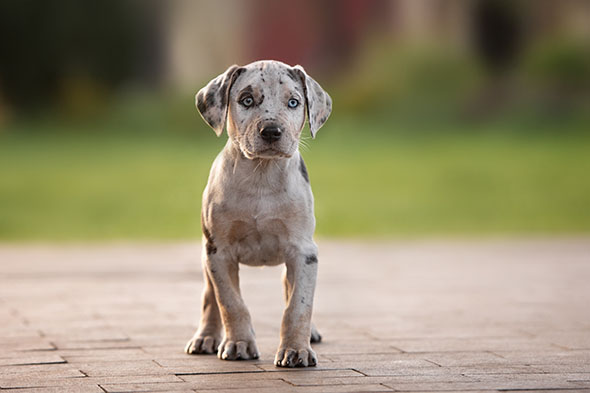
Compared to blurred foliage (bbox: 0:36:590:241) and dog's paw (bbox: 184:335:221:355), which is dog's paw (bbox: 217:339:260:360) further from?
blurred foliage (bbox: 0:36:590:241)

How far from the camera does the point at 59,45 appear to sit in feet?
72.8

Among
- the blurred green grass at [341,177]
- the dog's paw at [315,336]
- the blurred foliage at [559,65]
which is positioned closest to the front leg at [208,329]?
the dog's paw at [315,336]

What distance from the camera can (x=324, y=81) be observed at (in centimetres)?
2198

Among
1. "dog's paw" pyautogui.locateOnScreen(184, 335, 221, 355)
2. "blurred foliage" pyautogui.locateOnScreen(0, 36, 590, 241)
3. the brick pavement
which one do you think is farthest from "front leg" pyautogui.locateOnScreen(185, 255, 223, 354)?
"blurred foliage" pyautogui.locateOnScreen(0, 36, 590, 241)

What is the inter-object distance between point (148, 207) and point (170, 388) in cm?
1375

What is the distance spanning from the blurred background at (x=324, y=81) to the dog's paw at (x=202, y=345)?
14.7m

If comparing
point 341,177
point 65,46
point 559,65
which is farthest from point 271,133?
point 559,65

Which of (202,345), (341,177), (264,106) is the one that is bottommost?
(202,345)

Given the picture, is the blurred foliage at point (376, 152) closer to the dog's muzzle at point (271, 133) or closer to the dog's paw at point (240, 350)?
the dog's paw at point (240, 350)

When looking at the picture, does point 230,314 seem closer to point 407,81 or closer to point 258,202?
point 258,202

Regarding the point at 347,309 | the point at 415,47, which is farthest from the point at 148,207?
the point at 347,309

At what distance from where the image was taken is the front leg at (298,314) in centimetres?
501

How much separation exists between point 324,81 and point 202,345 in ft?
55.2

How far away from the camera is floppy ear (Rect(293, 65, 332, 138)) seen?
529cm
